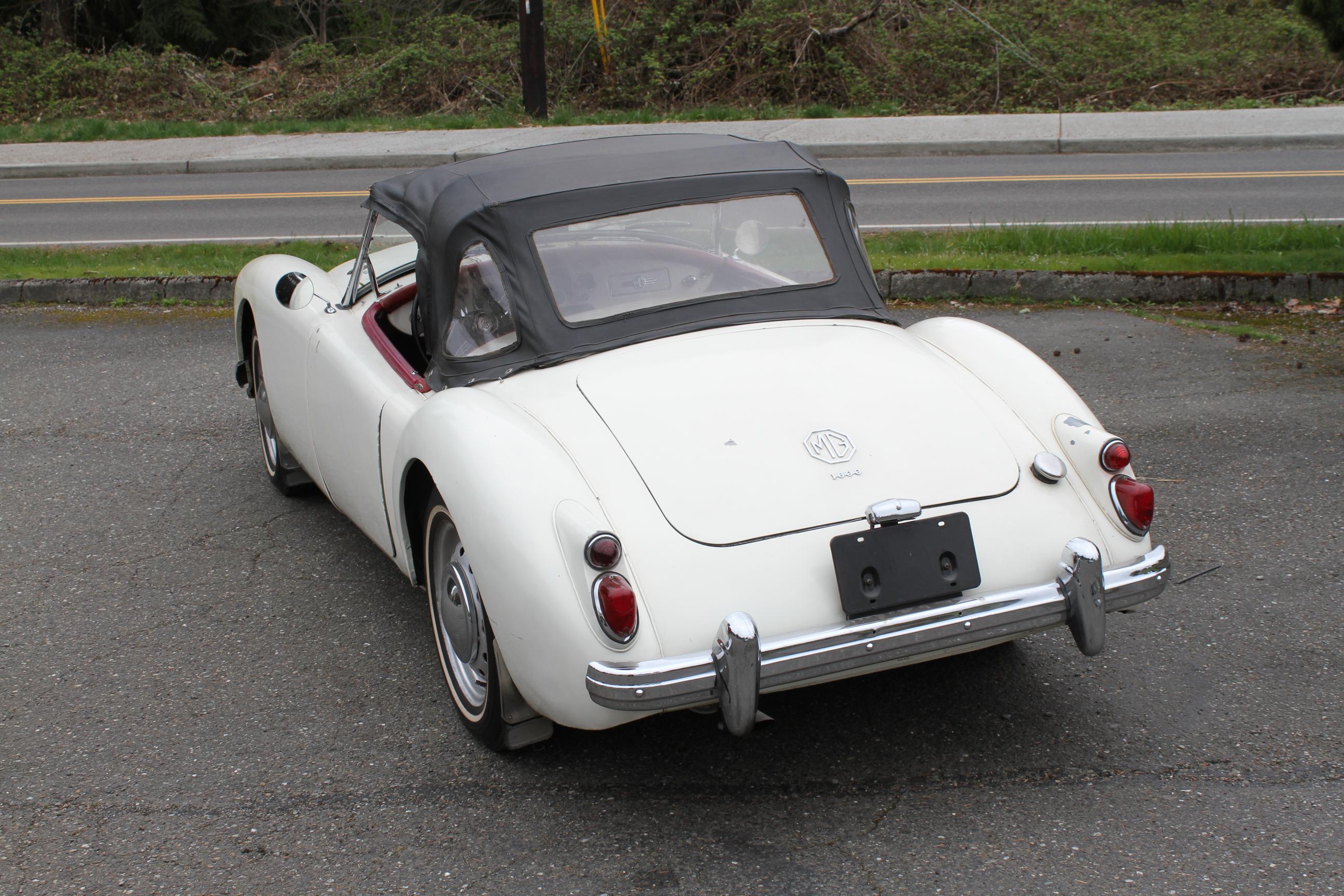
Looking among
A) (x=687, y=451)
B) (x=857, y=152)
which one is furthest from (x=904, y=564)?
(x=857, y=152)

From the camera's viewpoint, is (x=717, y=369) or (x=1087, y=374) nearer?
(x=717, y=369)

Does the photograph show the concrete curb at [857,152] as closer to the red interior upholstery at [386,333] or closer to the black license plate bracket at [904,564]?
the red interior upholstery at [386,333]

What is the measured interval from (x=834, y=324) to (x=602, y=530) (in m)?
1.26

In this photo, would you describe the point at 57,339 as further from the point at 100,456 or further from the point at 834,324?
the point at 834,324

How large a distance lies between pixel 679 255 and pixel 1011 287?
4695 millimetres

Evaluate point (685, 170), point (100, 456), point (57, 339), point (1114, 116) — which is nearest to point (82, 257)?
point (57, 339)

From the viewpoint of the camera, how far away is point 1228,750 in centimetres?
313

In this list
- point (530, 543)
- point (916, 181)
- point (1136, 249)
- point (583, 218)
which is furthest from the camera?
point (916, 181)

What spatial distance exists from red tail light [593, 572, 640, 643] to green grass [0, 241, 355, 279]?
705 centimetres

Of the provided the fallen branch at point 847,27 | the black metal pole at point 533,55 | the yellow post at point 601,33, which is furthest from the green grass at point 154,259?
the fallen branch at point 847,27

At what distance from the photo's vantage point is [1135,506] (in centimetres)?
318

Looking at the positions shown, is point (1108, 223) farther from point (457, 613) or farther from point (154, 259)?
point (457, 613)

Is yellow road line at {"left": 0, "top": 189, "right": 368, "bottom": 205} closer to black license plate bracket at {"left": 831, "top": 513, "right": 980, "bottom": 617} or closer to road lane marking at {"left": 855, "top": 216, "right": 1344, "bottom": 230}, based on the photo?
road lane marking at {"left": 855, "top": 216, "right": 1344, "bottom": 230}

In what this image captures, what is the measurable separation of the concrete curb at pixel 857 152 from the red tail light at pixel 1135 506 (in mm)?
11990
